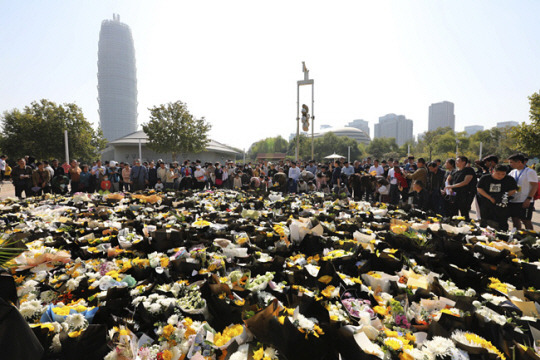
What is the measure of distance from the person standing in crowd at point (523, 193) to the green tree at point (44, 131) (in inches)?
1374

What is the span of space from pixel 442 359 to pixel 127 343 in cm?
175

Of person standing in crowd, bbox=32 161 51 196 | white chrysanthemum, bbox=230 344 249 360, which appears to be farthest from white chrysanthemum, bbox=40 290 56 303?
person standing in crowd, bbox=32 161 51 196

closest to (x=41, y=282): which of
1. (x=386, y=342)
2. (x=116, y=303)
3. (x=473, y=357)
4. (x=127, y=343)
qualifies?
(x=116, y=303)

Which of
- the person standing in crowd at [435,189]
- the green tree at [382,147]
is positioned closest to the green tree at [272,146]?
the green tree at [382,147]

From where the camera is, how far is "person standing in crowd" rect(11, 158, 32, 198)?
9539mm

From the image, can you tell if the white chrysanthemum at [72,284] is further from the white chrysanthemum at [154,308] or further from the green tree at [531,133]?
the green tree at [531,133]

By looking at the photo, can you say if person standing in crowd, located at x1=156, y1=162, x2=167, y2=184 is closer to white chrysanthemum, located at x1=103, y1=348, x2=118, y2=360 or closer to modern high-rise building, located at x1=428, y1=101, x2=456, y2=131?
white chrysanthemum, located at x1=103, y1=348, x2=118, y2=360

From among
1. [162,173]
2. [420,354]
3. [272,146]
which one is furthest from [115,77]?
[420,354]

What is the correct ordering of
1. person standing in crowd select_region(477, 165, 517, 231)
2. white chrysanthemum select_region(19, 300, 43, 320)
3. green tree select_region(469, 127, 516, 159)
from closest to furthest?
1. white chrysanthemum select_region(19, 300, 43, 320)
2. person standing in crowd select_region(477, 165, 517, 231)
3. green tree select_region(469, 127, 516, 159)

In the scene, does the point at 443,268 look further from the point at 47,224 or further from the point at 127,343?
the point at 47,224

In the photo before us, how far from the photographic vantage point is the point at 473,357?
1479 millimetres

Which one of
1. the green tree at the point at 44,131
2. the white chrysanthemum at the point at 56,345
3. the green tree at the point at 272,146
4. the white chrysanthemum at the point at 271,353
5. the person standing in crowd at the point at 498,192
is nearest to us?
the white chrysanthemum at the point at 271,353

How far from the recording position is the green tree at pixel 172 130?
96.2 ft

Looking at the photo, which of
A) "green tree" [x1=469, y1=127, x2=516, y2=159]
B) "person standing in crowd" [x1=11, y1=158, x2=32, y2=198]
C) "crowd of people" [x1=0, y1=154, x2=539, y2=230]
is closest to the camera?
"crowd of people" [x1=0, y1=154, x2=539, y2=230]
